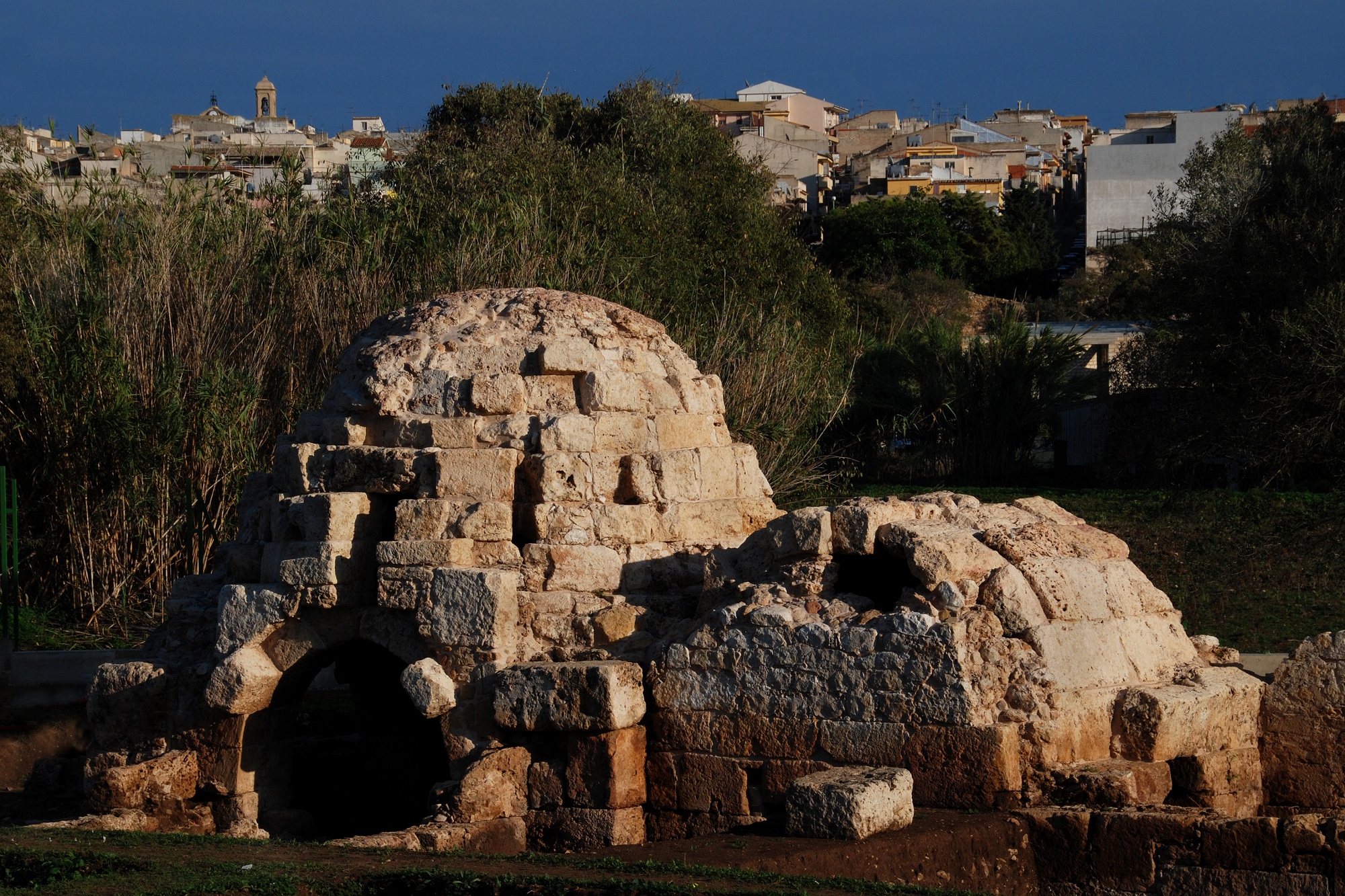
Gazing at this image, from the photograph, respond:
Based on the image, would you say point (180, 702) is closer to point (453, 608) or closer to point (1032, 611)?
point (453, 608)

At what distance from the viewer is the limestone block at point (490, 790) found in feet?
21.6

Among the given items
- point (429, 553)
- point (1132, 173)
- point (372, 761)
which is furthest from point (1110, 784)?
point (1132, 173)

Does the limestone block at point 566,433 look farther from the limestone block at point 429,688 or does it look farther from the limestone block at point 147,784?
the limestone block at point 147,784

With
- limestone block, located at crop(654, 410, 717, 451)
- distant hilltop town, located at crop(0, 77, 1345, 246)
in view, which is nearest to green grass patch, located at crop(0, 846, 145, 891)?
limestone block, located at crop(654, 410, 717, 451)

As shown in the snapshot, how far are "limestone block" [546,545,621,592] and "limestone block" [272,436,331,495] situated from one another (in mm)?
1402

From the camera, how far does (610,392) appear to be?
25.2 feet

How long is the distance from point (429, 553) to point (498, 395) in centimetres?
98

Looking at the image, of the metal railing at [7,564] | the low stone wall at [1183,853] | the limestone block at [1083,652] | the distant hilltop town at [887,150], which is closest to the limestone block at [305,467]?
the metal railing at [7,564]

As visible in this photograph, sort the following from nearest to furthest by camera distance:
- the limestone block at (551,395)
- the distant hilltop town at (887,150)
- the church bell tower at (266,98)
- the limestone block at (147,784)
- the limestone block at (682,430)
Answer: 1. the limestone block at (147,784)
2. the limestone block at (551,395)
3. the limestone block at (682,430)
4. the distant hilltop town at (887,150)
5. the church bell tower at (266,98)

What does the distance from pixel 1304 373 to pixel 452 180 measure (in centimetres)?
1059

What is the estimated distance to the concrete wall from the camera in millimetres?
46188

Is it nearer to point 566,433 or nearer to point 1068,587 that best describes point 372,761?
point 566,433

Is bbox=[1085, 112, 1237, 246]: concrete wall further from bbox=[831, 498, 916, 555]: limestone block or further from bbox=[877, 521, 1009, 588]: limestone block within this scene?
bbox=[877, 521, 1009, 588]: limestone block

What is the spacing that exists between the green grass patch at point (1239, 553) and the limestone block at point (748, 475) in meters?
5.60
